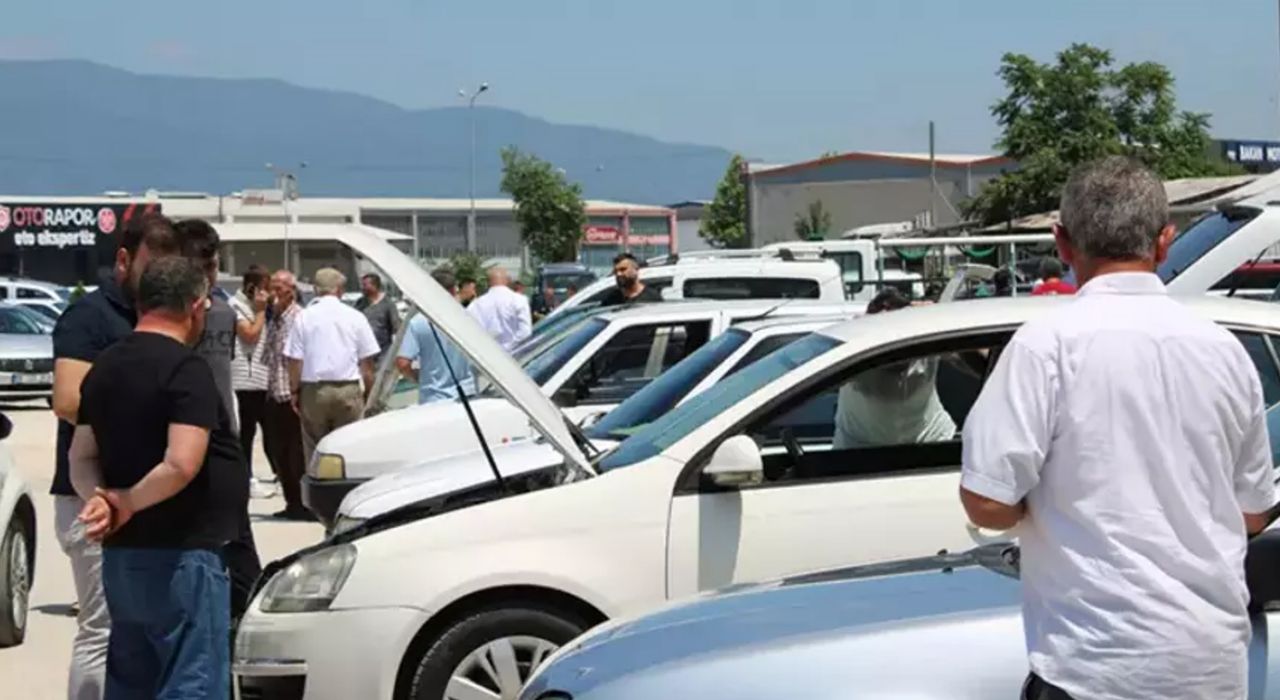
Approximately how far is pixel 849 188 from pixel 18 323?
63073 millimetres

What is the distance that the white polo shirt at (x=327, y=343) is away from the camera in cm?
1167

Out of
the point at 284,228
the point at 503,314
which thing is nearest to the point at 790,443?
the point at 284,228

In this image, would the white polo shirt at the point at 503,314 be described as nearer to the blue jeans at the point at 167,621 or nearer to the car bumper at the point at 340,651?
the car bumper at the point at 340,651

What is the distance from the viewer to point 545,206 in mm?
69938

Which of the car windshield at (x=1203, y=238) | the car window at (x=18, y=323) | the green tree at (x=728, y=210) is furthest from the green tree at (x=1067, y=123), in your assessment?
the green tree at (x=728, y=210)

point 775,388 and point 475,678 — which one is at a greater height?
point 775,388

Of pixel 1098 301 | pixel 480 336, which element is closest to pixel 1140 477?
pixel 1098 301

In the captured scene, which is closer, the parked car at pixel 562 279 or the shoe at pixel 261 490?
the shoe at pixel 261 490

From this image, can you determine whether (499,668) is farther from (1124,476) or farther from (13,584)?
(13,584)

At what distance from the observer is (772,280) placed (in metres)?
15.3

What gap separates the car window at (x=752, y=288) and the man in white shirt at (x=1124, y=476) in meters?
12.0

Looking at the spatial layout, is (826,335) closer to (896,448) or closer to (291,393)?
(896,448)

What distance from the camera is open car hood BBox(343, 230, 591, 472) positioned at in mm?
5742

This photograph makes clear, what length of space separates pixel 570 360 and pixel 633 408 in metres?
2.75
